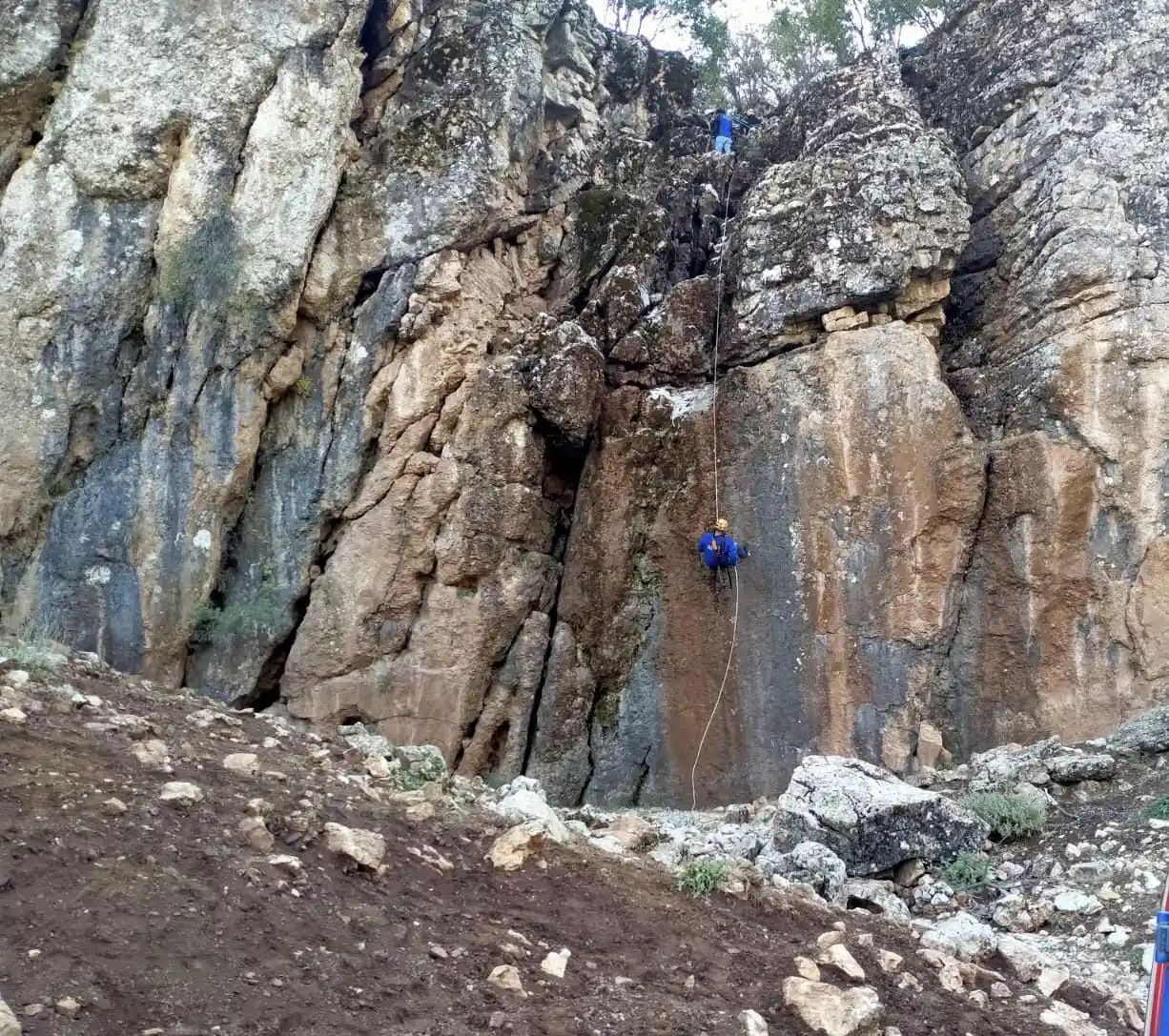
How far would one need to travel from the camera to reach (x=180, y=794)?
181 inches

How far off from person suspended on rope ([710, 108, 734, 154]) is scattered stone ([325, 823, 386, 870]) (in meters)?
10.8

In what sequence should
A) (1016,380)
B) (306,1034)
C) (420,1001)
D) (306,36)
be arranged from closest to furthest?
(306,1034) → (420,1001) → (1016,380) → (306,36)

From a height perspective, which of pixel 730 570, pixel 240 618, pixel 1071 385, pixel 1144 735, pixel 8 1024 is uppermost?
pixel 1071 385

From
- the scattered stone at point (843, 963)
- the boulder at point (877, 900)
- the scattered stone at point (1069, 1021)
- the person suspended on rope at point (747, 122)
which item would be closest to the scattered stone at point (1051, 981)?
the scattered stone at point (1069, 1021)

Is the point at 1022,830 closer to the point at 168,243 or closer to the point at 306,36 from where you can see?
the point at 168,243

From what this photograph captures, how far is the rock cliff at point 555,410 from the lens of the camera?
10.3 meters

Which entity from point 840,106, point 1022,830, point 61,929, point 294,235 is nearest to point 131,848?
point 61,929

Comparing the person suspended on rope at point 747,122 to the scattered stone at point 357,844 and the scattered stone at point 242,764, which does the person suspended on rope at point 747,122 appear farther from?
the scattered stone at point 357,844

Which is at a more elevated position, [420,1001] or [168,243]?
[168,243]

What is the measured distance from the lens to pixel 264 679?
1110 centimetres

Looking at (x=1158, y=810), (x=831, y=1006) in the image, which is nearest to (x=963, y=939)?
(x=831, y=1006)

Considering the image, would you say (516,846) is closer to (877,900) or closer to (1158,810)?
(877,900)

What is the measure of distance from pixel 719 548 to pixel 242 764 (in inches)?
237

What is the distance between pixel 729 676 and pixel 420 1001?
24.5 ft
